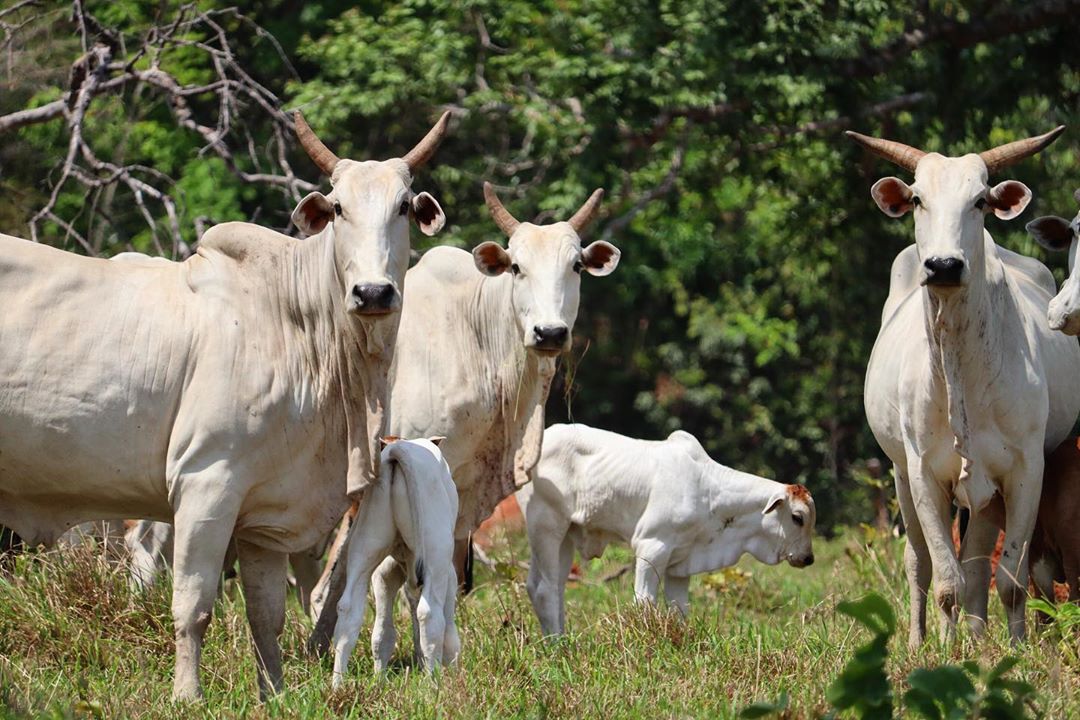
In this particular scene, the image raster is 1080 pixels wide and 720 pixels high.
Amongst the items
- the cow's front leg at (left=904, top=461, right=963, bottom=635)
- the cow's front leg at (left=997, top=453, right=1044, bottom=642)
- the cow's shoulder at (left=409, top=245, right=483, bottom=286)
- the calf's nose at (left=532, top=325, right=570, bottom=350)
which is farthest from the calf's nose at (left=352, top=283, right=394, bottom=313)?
the cow's front leg at (left=997, top=453, right=1044, bottom=642)

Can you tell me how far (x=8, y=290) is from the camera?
20.0 ft

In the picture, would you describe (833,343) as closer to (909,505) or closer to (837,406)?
(837,406)

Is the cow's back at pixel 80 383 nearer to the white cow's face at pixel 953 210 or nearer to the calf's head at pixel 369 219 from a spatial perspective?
the calf's head at pixel 369 219

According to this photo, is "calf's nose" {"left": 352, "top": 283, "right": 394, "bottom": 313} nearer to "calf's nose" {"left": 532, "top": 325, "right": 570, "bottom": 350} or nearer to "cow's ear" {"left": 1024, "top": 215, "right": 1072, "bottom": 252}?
"calf's nose" {"left": 532, "top": 325, "right": 570, "bottom": 350}

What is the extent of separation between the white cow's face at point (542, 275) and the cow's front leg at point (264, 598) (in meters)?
1.62

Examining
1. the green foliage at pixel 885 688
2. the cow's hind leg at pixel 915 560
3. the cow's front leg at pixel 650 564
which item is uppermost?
the green foliage at pixel 885 688

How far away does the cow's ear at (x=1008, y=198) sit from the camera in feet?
23.2

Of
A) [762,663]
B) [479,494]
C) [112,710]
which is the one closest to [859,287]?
[479,494]

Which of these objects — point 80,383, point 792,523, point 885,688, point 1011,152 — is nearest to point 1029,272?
point 1011,152

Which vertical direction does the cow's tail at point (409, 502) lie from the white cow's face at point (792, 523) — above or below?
above

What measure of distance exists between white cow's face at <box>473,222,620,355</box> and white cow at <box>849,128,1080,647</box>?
4.79 feet

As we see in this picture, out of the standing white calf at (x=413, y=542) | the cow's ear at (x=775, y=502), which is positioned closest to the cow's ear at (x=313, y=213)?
the standing white calf at (x=413, y=542)

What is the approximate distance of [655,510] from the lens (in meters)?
8.66

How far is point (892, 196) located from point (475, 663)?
115 inches
